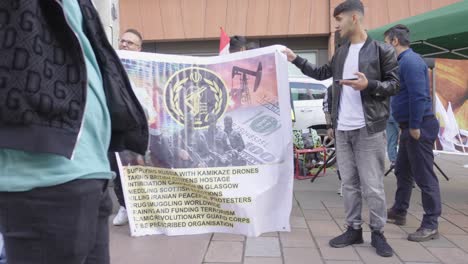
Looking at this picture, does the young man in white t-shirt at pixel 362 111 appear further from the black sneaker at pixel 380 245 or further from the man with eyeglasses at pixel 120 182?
the man with eyeglasses at pixel 120 182

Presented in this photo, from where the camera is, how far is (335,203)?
5.39 meters

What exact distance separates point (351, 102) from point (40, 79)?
2755mm

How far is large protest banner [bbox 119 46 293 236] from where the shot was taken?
3.71 m

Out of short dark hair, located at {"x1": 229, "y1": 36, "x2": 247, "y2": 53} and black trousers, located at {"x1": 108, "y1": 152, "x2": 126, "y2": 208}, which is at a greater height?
short dark hair, located at {"x1": 229, "y1": 36, "x2": 247, "y2": 53}

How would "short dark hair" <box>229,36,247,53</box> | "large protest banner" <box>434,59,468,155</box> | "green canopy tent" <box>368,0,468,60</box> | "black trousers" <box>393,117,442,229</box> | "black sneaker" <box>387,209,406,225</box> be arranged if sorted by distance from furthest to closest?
"large protest banner" <box>434,59,468,155</box> < "green canopy tent" <box>368,0,468,60</box> < "short dark hair" <box>229,36,247,53</box> < "black sneaker" <box>387,209,406,225</box> < "black trousers" <box>393,117,442,229</box>

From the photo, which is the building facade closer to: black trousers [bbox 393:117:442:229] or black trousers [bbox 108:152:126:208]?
black trousers [bbox 393:117:442:229]

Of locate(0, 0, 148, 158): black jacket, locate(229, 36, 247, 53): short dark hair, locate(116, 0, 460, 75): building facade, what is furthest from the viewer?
locate(116, 0, 460, 75): building facade

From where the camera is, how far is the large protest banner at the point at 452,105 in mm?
7301

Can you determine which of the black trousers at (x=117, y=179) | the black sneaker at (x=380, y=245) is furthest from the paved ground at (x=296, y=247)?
the black trousers at (x=117, y=179)

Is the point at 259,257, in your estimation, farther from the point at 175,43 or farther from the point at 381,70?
the point at 175,43

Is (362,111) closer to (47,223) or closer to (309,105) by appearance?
(47,223)

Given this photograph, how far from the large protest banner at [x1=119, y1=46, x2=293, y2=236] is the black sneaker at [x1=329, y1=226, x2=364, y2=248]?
0.42m

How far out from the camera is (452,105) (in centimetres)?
768

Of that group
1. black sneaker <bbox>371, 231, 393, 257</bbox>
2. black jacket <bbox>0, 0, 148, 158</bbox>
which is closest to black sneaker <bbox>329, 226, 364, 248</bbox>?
black sneaker <bbox>371, 231, 393, 257</bbox>
